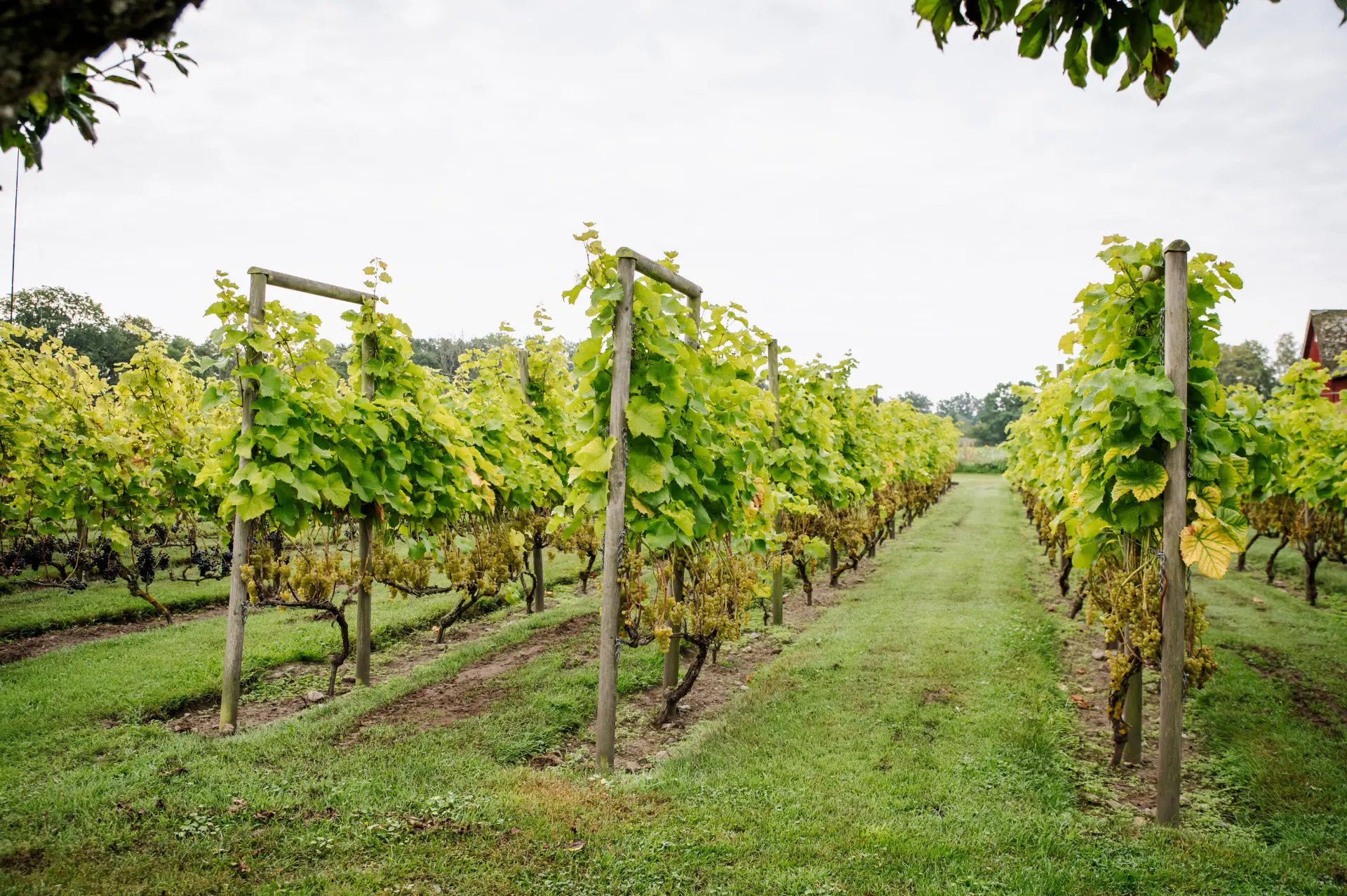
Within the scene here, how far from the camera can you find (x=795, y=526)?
10328mm

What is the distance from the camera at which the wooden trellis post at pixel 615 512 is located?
4832mm

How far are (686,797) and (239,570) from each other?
3867 millimetres

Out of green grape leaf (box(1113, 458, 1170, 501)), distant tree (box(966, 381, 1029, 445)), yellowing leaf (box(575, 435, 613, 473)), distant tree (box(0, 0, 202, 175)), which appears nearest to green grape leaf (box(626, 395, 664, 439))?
yellowing leaf (box(575, 435, 613, 473))

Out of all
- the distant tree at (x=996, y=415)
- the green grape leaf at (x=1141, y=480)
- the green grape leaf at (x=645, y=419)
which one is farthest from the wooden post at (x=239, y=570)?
the distant tree at (x=996, y=415)

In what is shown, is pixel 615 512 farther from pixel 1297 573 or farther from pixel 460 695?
pixel 1297 573

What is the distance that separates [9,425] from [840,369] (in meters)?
10.7

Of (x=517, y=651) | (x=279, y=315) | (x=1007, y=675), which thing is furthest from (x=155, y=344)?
(x=1007, y=675)

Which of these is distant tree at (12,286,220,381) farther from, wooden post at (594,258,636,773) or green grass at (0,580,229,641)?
wooden post at (594,258,636,773)

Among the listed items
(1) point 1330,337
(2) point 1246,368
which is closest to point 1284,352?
(2) point 1246,368

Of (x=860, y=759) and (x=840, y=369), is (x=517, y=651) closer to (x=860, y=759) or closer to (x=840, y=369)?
(x=860, y=759)

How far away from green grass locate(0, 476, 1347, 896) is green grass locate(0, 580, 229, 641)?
6.43ft

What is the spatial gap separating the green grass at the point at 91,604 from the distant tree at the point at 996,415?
75.0 m

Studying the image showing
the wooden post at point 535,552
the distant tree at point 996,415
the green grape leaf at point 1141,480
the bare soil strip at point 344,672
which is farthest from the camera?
the distant tree at point 996,415

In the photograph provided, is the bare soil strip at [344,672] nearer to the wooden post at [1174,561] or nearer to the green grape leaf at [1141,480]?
the wooden post at [1174,561]
